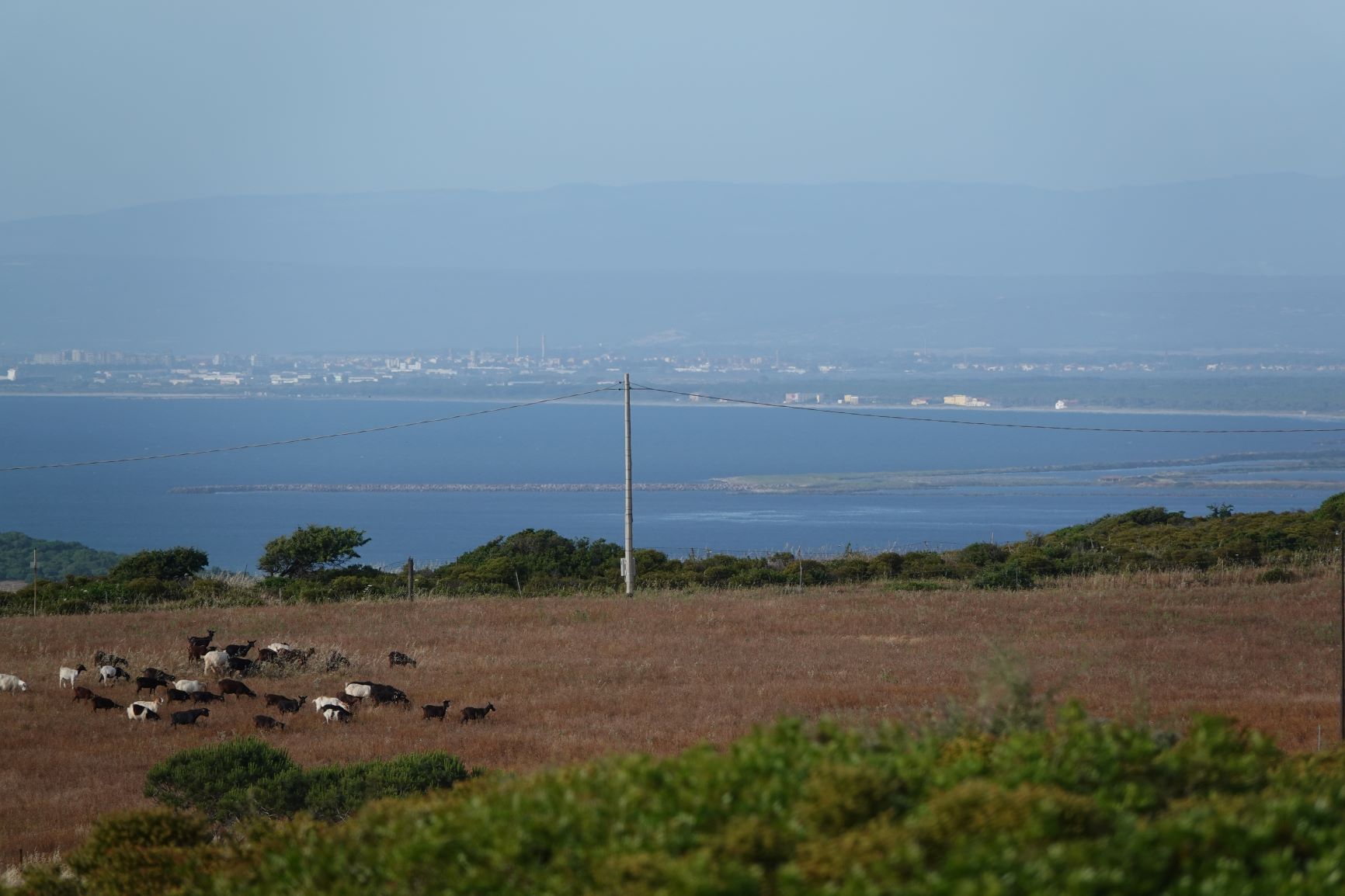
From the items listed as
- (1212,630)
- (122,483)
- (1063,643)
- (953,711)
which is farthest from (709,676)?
(122,483)

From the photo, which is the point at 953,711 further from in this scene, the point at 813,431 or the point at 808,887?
the point at 813,431

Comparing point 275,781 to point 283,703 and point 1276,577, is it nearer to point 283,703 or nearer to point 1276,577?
→ point 283,703

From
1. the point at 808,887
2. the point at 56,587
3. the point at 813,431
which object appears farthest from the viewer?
the point at 813,431

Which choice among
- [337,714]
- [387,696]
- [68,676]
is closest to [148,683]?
[68,676]

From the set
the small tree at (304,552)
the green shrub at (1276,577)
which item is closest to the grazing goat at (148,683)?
the small tree at (304,552)

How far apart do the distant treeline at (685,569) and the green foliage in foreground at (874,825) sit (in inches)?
971

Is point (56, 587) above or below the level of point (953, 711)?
below

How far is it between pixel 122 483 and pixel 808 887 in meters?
145

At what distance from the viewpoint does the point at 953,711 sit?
7102 mm

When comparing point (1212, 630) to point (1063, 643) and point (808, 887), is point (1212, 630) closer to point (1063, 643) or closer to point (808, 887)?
point (1063, 643)

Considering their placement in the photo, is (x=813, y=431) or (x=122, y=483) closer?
(x=122, y=483)

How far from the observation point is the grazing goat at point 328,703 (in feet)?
51.5

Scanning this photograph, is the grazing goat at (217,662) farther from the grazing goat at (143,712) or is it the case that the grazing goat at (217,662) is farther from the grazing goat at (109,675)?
the grazing goat at (143,712)

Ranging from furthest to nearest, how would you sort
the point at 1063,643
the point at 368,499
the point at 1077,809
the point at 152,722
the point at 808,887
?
the point at 368,499 < the point at 1063,643 < the point at 152,722 < the point at 1077,809 < the point at 808,887
